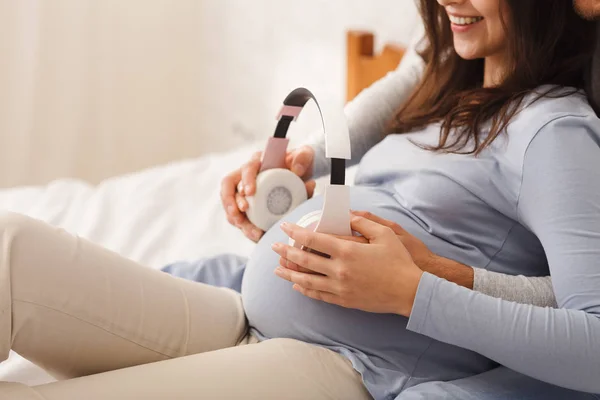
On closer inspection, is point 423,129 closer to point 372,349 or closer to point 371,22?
point 372,349

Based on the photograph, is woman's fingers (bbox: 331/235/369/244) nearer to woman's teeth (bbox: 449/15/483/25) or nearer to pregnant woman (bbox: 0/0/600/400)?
pregnant woman (bbox: 0/0/600/400)

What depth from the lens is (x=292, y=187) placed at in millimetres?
1200

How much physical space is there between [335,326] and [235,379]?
155 mm

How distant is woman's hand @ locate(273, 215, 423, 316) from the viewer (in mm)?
882

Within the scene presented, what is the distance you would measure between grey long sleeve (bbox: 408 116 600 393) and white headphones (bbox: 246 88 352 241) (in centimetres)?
13

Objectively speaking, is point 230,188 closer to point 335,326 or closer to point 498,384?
point 335,326

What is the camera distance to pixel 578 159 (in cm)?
90

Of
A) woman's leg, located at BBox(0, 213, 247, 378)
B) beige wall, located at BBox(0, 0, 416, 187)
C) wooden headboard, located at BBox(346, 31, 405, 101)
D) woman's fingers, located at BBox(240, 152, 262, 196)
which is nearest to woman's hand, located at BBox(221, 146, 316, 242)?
woman's fingers, located at BBox(240, 152, 262, 196)

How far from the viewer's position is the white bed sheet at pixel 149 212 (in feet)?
5.18

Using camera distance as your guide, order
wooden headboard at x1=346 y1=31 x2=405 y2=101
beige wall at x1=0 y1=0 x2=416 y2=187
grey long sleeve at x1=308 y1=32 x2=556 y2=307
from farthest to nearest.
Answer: beige wall at x1=0 y1=0 x2=416 y2=187 → wooden headboard at x1=346 y1=31 x2=405 y2=101 → grey long sleeve at x1=308 y1=32 x2=556 y2=307

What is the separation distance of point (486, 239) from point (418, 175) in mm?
130

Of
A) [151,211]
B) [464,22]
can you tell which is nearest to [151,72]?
[151,211]

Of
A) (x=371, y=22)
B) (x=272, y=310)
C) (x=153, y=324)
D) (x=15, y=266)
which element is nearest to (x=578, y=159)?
(x=272, y=310)

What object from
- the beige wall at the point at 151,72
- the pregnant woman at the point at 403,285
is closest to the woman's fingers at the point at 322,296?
the pregnant woman at the point at 403,285
